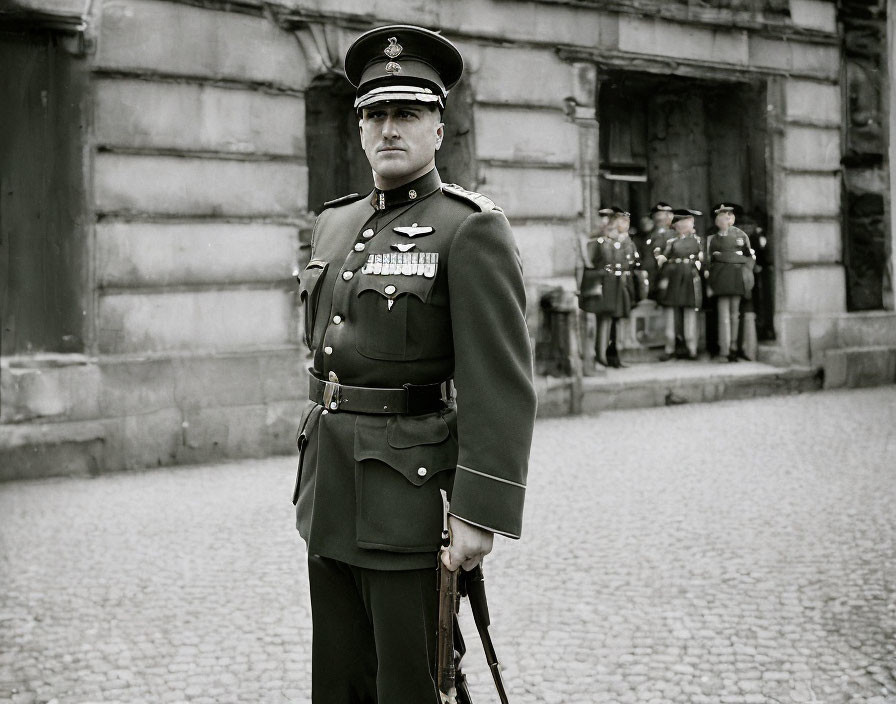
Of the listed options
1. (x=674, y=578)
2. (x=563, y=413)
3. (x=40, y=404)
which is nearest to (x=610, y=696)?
(x=674, y=578)

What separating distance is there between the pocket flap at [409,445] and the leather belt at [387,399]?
23mm

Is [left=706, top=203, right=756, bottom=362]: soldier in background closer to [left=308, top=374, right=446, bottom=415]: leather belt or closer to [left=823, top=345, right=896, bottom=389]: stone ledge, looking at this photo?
[left=823, top=345, right=896, bottom=389]: stone ledge

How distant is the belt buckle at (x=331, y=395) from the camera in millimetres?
2748

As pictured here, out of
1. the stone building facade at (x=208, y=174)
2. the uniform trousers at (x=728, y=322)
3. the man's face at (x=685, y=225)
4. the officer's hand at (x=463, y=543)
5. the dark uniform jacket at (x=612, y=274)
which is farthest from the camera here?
the man's face at (x=685, y=225)

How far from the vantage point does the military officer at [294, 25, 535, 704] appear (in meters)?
2.57

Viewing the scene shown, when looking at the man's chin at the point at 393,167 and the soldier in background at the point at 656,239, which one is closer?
the man's chin at the point at 393,167

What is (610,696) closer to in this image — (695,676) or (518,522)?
(695,676)

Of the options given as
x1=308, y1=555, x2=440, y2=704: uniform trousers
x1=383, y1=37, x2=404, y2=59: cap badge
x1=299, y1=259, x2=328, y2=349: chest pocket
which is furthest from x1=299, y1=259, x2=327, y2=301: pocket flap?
x1=308, y1=555, x2=440, y2=704: uniform trousers

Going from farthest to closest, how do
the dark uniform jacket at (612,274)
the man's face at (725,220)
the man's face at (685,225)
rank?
the man's face at (685,225), the man's face at (725,220), the dark uniform jacket at (612,274)

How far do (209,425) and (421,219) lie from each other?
646 centimetres

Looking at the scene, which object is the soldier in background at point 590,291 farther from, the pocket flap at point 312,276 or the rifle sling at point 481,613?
the rifle sling at point 481,613

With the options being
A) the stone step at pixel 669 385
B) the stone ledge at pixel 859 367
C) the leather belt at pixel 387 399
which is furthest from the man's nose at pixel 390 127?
the stone ledge at pixel 859 367

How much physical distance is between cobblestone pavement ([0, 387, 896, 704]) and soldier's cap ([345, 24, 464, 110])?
2.24m

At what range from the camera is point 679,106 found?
1429 centimetres
